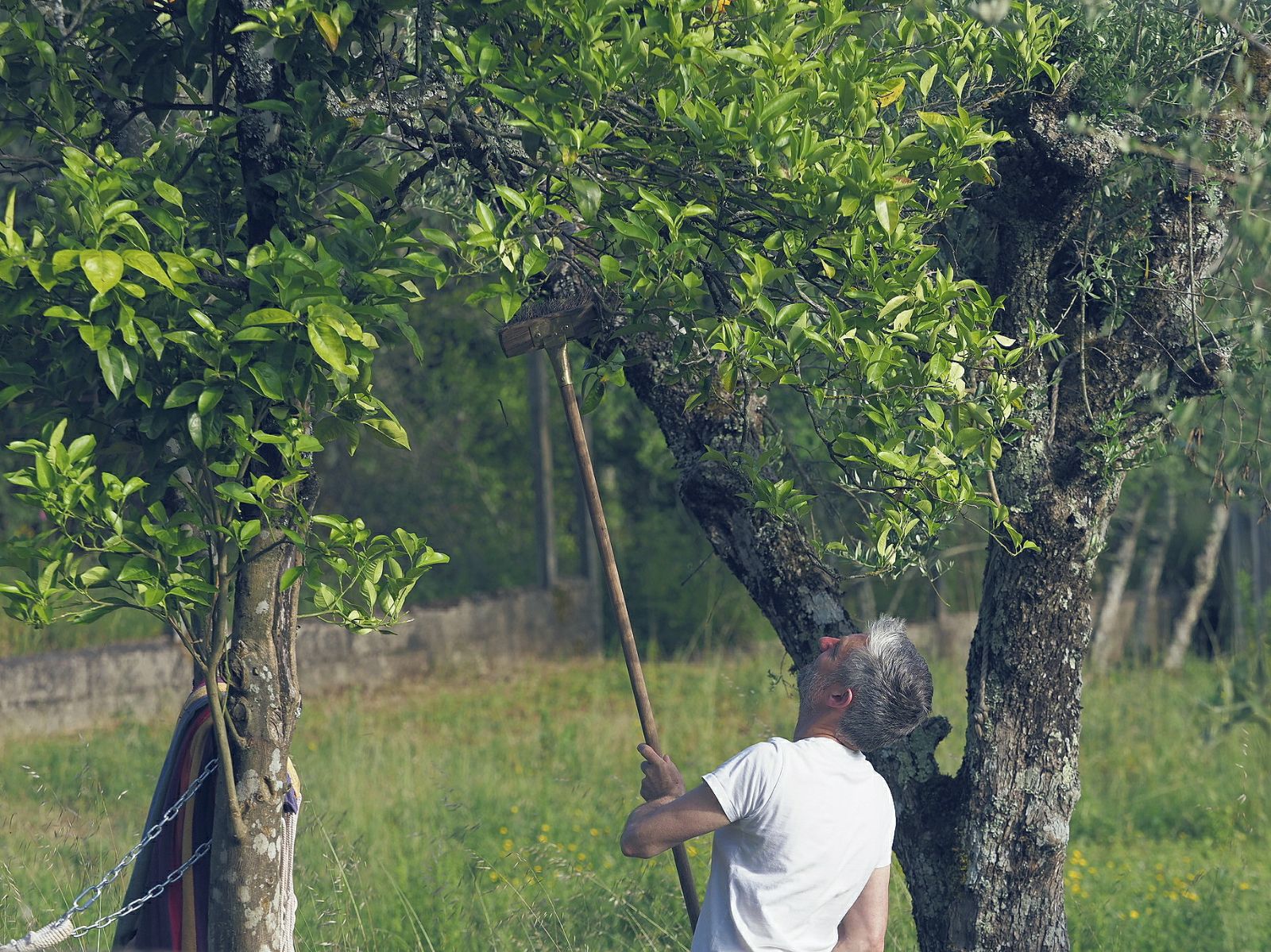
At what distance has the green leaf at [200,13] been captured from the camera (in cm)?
268

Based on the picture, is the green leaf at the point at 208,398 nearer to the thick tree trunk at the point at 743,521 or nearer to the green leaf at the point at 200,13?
the green leaf at the point at 200,13

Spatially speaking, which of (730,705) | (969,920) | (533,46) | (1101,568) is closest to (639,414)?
(730,705)

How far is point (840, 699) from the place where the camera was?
3037 millimetres

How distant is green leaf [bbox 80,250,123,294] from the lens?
2348 mm

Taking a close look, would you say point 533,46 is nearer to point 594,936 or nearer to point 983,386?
point 983,386

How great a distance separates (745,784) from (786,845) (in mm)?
173

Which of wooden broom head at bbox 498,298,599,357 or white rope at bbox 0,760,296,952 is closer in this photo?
white rope at bbox 0,760,296,952

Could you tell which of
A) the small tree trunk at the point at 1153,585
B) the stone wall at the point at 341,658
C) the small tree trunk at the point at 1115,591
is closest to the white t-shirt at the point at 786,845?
the stone wall at the point at 341,658

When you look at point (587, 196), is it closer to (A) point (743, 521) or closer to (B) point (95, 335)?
(B) point (95, 335)

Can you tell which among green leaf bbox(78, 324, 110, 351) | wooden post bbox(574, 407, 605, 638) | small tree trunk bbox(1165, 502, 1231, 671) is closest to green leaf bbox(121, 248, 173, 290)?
green leaf bbox(78, 324, 110, 351)

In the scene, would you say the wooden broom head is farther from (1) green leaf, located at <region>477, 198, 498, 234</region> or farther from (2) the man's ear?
(2) the man's ear

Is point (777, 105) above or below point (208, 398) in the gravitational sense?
above

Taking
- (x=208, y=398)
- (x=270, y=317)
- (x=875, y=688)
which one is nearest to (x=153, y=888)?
(x=208, y=398)

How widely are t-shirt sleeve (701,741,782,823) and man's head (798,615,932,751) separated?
8.9 inches
